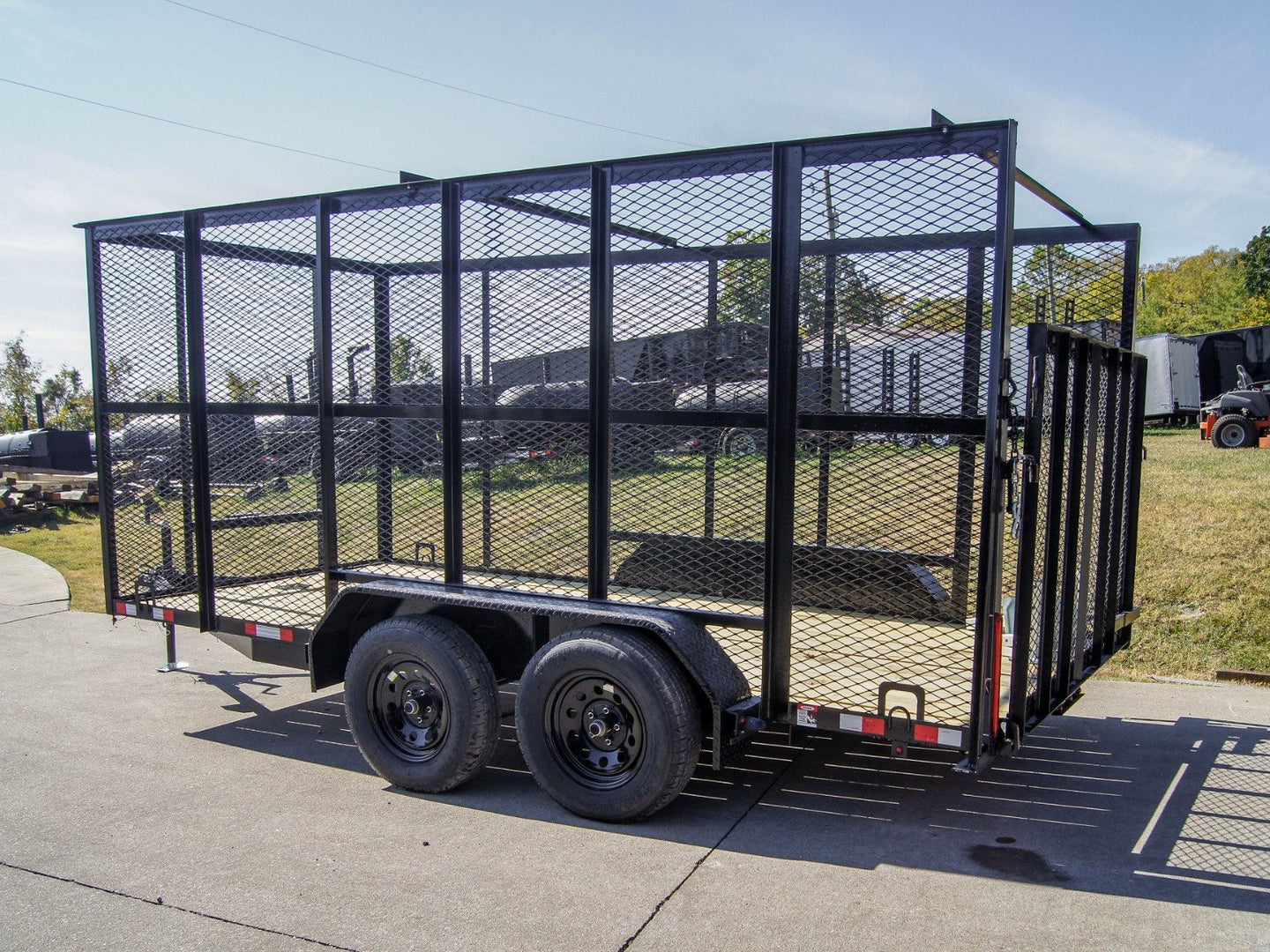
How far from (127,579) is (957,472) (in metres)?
5.14

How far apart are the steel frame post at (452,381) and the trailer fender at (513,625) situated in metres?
0.24

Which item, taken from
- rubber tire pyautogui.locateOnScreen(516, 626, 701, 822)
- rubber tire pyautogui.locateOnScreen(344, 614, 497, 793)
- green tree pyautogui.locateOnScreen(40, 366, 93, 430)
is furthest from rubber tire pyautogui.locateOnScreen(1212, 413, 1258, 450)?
green tree pyautogui.locateOnScreen(40, 366, 93, 430)

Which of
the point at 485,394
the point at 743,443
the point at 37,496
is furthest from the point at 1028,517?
the point at 37,496

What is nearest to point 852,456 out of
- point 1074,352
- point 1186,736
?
point 1074,352

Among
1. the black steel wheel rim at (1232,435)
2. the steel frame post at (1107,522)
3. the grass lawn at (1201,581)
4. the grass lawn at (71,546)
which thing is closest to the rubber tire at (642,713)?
the steel frame post at (1107,522)

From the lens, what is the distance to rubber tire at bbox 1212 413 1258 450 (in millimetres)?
17266

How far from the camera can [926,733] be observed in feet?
12.7

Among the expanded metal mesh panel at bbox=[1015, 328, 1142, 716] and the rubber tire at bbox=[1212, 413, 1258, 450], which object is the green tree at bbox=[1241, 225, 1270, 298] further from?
the expanded metal mesh panel at bbox=[1015, 328, 1142, 716]

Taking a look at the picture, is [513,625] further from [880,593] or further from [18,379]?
[18,379]

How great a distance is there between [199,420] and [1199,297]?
6005cm

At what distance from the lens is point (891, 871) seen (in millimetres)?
3859

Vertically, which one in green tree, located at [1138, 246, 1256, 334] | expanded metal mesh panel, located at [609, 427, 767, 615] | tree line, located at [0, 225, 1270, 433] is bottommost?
expanded metal mesh panel, located at [609, 427, 767, 615]

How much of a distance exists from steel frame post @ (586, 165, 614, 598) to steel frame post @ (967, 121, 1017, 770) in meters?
1.64

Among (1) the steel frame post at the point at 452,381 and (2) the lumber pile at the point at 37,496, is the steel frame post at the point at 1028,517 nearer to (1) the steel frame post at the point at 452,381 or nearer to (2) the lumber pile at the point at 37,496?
(1) the steel frame post at the point at 452,381
